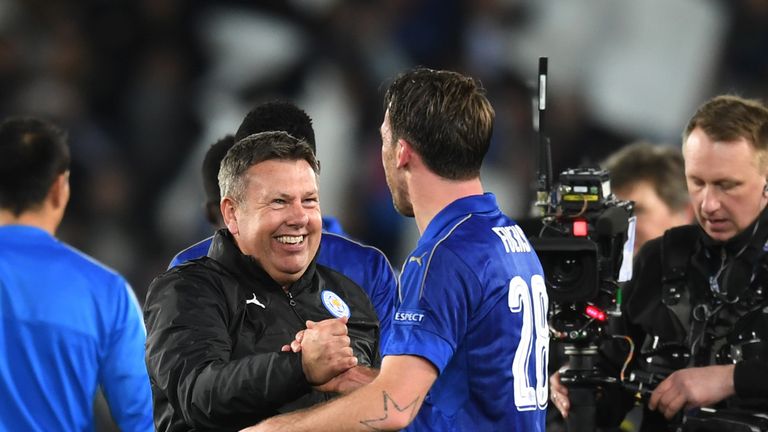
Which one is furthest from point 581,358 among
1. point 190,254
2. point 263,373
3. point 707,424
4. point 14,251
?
point 14,251

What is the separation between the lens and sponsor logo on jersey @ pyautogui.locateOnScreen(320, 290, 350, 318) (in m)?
2.85

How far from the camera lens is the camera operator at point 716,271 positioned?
3.52 m

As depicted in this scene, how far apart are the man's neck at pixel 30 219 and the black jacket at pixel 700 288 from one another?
76.9 inches

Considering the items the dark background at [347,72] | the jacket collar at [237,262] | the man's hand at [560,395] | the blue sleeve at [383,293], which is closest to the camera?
the jacket collar at [237,262]

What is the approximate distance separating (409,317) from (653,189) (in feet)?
9.34

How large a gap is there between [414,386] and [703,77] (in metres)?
4.77

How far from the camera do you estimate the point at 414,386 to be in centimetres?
242

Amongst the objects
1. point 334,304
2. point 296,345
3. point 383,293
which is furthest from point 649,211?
point 296,345

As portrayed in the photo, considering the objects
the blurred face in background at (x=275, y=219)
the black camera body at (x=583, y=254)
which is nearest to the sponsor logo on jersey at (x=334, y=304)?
the blurred face in background at (x=275, y=219)

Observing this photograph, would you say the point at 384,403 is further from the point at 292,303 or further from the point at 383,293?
the point at 383,293

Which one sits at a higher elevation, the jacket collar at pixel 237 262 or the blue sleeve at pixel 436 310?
the jacket collar at pixel 237 262

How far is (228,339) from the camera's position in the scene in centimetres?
258

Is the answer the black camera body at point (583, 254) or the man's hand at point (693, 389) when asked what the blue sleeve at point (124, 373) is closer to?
the black camera body at point (583, 254)

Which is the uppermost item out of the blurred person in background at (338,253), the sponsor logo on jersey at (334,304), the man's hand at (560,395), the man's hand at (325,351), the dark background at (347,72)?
the dark background at (347,72)
